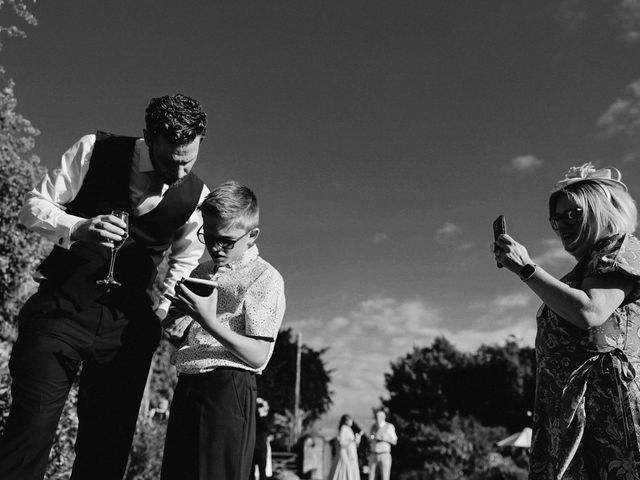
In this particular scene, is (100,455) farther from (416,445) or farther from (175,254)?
(416,445)

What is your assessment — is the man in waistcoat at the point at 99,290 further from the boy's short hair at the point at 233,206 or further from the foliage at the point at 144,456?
the foliage at the point at 144,456

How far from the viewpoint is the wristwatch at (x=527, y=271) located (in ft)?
8.46

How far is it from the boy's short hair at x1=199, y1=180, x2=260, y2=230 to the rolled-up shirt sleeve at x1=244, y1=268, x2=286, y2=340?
0.86 feet

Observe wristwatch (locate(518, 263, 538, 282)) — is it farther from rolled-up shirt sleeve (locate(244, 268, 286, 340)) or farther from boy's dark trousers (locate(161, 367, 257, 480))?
boy's dark trousers (locate(161, 367, 257, 480))

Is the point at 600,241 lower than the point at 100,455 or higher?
higher

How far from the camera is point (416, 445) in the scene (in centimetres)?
3538

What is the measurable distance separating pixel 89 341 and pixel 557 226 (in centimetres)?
229

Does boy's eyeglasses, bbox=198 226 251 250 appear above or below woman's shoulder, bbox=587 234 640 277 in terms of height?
above

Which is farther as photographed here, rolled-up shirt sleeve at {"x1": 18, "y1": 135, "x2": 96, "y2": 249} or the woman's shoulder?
rolled-up shirt sleeve at {"x1": 18, "y1": 135, "x2": 96, "y2": 249}

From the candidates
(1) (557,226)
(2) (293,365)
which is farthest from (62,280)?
(2) (293,365)

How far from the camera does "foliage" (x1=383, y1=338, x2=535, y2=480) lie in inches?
1308

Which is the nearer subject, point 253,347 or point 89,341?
point 253,347

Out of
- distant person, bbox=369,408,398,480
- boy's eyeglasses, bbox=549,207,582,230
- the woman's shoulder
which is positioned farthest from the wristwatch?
distant person, bbox=369,408,398,480

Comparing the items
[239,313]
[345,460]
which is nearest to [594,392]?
[239,313]
